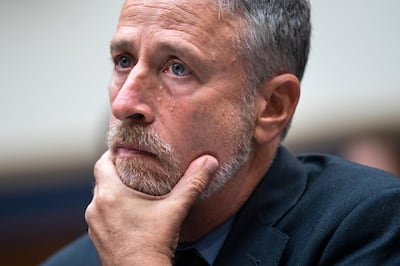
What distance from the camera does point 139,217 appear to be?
2.35 m

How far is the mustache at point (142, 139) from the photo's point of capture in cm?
239

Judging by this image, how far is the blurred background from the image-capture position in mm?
5160

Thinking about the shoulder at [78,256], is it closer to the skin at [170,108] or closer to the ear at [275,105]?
the skin at [170,108]

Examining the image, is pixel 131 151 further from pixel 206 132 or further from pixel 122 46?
pixel 122 46

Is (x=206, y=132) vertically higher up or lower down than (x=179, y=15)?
lower down

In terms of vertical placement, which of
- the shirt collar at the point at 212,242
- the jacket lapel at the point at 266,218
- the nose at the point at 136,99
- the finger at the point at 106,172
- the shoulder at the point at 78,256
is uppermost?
the nose at the point at 136,99

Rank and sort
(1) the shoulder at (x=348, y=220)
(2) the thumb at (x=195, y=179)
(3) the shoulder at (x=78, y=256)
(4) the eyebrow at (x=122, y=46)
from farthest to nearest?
(3) the shoulder at (x=78, y=256) → (4) the eyebrow at (x=122, y=46) → (2) the thumb at (x=195, y=179) → (1) the shoulder at (x=348, y=220)

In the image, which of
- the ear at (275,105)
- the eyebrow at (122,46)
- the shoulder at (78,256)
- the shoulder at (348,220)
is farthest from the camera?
the shoulder at (78,256)

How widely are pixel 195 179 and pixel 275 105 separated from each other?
1.62 ft

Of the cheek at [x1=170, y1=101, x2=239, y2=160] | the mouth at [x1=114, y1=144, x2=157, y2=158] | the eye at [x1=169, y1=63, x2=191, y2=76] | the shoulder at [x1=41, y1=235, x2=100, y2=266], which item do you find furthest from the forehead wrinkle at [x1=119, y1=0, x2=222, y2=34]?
the shoulder at [x1=41, y1=235, x2=100, y2=266]

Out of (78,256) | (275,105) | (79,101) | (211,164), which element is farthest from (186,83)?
(79,101)

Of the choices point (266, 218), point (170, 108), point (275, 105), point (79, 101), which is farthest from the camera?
point (79, 101)

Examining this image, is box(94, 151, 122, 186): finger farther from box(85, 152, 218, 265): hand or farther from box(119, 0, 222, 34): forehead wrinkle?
box(119, 0, 222, 34): forehead wrinkle

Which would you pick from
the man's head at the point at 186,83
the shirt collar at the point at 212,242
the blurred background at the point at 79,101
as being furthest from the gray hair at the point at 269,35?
the blurred background at the point at 79,101
